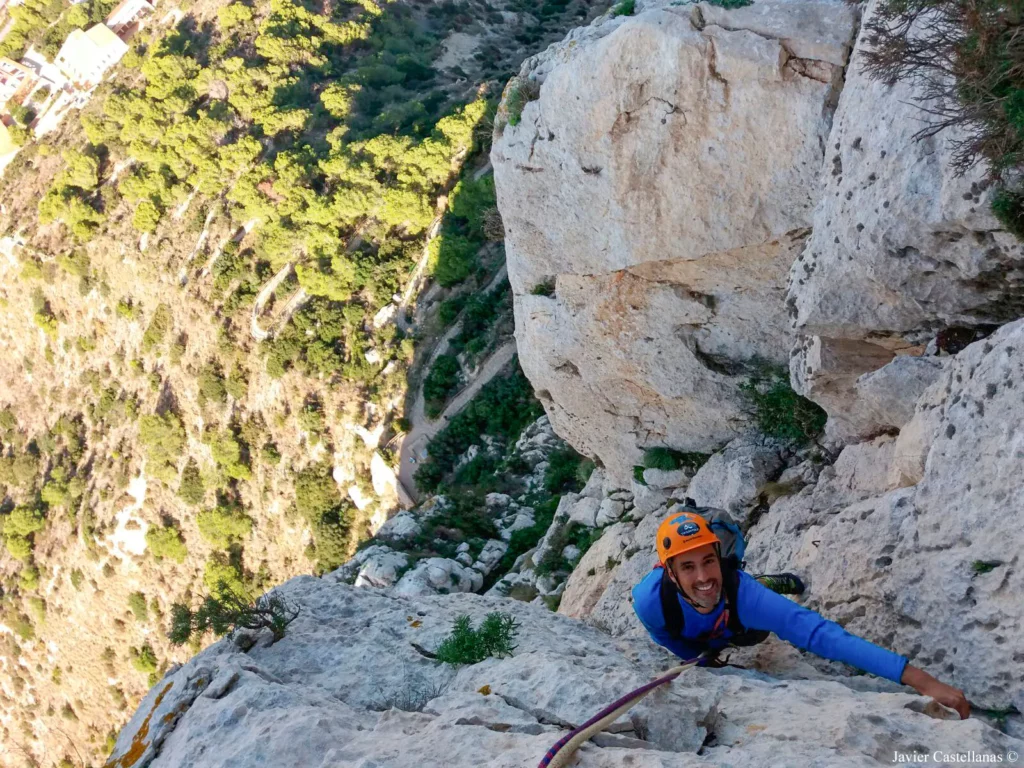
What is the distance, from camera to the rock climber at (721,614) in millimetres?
4324

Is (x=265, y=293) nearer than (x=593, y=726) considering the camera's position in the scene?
No

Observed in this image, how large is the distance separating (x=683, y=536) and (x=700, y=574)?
29 centimetres

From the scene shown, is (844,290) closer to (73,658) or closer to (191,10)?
(73,658)

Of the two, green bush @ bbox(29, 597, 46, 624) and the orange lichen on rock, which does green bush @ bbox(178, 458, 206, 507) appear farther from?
the orange lichen on rock

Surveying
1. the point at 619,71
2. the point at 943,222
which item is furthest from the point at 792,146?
the point at 943,222

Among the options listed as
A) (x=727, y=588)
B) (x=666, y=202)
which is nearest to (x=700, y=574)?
(x=727, y=588)

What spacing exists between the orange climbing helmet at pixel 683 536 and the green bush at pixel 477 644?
2148 mm

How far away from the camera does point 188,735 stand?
5.60 metres

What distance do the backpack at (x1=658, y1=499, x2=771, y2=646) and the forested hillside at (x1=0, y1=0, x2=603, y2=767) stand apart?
89.0ft

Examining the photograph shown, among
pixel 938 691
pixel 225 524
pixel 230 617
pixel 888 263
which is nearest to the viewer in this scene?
pixel 938 691

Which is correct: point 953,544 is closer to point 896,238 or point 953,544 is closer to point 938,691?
point 938,691

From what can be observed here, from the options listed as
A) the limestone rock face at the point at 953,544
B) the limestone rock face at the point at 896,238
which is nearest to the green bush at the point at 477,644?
the limestone rock face at the point at 953,544

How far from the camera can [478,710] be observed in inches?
206

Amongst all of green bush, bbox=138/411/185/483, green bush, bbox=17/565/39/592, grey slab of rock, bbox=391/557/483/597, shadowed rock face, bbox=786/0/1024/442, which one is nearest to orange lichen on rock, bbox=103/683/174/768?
shadowed rock face, bbox=786/0/1024/442
